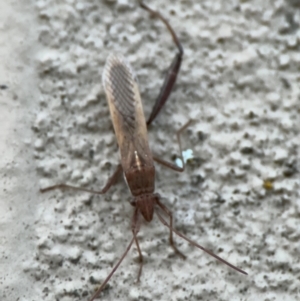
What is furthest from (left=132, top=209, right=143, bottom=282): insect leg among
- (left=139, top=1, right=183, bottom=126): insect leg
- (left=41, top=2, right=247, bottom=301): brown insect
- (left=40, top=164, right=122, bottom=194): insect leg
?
(left=139, top=1, right=183, bottom=126): insect leg

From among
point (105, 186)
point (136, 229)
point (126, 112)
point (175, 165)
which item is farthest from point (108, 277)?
point (126, 112)

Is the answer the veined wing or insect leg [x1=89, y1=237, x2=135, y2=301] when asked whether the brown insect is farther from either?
insect leg [x1=89, y1=237, x2=135, y2=301]

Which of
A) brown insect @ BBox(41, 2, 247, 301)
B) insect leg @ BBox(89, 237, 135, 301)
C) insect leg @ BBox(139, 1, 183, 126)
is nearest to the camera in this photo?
insect leg @ BBox(89, 237, 135, 301)

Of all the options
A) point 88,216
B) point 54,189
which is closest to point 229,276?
point 88,216

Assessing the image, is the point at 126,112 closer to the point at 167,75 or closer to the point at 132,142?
the point at 132,142

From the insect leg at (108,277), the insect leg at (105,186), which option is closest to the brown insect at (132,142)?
the insect leg at (105,186)
